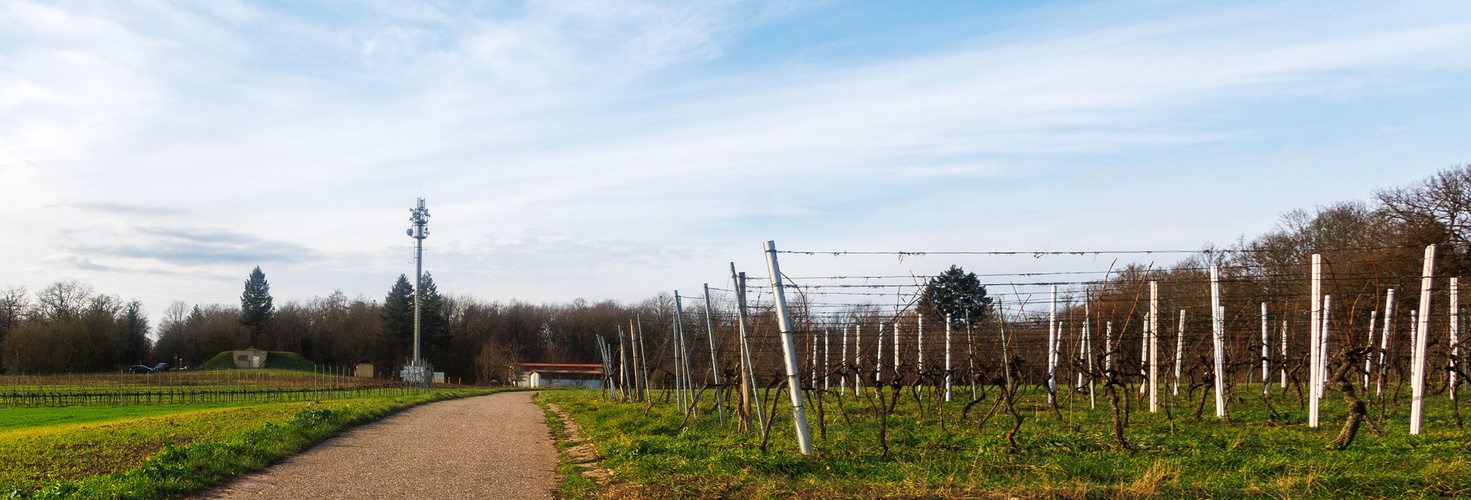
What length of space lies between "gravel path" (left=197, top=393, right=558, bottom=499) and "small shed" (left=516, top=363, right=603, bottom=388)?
162 feet

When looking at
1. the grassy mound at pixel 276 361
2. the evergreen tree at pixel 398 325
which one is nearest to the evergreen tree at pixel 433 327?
the evergreen tree at pixel 398 325

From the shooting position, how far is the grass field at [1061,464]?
6461mm

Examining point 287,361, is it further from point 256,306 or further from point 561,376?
point 561,376

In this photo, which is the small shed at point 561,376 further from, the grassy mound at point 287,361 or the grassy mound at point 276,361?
the grassy mound at point 287,361

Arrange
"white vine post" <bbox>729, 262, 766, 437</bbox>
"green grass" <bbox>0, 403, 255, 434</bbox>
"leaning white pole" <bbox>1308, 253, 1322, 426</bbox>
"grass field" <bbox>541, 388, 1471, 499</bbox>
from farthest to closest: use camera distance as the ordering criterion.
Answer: "green grass" <bbox>0, 403, 255, 434</bbox> → "leaning white pole" <bbox>1308, 253, 1322, 426</bbox> → "white vine post" <bbox>729, 262, 766, 437</bbox> → "grass field" <bbox>541, 388, 1471, 499</bbox>

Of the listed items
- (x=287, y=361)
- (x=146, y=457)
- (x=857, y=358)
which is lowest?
(x=287, y=361)

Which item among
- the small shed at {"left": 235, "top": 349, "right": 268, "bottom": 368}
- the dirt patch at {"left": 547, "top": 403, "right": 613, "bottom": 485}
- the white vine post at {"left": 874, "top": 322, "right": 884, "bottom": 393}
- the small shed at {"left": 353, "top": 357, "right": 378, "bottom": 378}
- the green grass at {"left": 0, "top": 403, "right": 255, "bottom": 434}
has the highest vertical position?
the white vine post at {"left": 874, "top": 322, "right": 884, "bottom": 393}

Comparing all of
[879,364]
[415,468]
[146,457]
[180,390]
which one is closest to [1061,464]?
[415,468]

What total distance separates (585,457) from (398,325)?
73.1 meters

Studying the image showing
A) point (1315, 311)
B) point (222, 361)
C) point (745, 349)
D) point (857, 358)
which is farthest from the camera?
point (222, 361)

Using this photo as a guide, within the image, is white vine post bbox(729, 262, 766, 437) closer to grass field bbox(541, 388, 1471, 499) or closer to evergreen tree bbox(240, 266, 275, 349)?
grass field bbox(541, 388, 1471, 499)

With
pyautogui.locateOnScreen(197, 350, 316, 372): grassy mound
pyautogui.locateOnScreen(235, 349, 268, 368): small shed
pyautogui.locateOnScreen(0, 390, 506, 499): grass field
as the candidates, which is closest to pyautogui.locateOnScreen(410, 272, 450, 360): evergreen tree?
pyautogui.locateOnScreen(197, 350, 316, 372): grassy mound

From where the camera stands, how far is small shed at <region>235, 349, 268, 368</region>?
79750 mm

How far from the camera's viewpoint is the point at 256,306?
88375 mm
